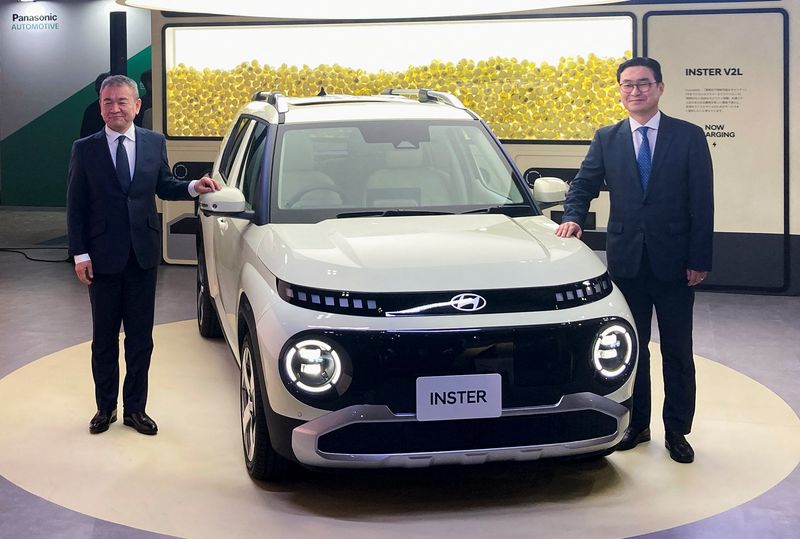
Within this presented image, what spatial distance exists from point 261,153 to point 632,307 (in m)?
1.81

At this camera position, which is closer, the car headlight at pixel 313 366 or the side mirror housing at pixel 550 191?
the car headlight at pixel 313 366

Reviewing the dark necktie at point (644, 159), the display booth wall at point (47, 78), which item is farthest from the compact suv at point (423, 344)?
the display booth wall at point (47, 78)

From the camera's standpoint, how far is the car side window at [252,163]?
4840 mm

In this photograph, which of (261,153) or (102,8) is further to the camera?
(102,8)

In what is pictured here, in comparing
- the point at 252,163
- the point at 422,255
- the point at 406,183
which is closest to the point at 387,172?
the point at 406,183

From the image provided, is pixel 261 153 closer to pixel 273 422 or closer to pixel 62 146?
pixel 273 422

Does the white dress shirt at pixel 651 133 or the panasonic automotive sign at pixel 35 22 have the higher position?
the panasonic automotive sign at pixel 35 22

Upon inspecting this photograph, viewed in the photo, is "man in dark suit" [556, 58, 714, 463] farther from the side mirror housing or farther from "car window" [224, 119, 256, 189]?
"car window" [224, 119, 256, 189]

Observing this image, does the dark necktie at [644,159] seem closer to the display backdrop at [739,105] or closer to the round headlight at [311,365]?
the round headlight at [311,365]

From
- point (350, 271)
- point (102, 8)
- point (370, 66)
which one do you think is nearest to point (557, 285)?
point (350, 271)

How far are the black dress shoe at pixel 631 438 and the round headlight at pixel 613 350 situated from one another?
2.59 feet

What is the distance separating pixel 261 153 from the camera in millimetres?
4887

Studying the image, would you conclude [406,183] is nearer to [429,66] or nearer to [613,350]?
[613,350]

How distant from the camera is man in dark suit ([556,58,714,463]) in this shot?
442cm
